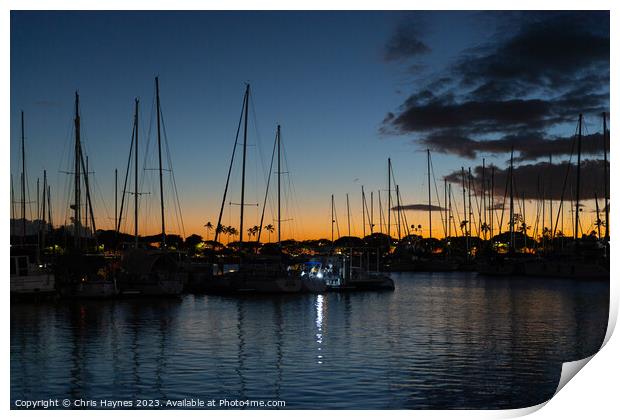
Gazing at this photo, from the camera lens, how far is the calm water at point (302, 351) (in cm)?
1391

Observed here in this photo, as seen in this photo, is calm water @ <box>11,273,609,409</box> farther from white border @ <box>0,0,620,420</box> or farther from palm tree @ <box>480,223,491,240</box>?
palm tree @ <box>480,223,491,240</box>

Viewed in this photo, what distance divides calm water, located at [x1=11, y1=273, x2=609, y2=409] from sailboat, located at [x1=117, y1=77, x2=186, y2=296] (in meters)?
1.16

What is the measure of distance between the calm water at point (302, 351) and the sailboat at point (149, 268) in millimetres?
1159

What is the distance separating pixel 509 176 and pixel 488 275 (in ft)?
39.5

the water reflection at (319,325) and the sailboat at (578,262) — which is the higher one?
the sailboat at (578,262)

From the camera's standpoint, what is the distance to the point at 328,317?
28.9 m

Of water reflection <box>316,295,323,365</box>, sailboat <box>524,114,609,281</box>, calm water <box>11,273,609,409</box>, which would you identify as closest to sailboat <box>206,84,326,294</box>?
water reflection <box>316,295,323,365</box>

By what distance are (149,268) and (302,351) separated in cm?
1850

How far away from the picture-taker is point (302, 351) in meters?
19.2
